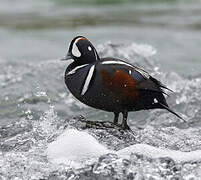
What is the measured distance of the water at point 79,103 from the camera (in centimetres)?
427

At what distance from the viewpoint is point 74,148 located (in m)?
4.50

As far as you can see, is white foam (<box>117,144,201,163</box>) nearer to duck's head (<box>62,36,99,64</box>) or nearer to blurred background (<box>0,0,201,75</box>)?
duck's head (<box>62,36,99,64</box>)

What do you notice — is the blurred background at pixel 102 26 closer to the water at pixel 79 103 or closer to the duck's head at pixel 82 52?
the water at pixel 79 103

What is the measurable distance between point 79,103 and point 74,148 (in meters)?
3.14

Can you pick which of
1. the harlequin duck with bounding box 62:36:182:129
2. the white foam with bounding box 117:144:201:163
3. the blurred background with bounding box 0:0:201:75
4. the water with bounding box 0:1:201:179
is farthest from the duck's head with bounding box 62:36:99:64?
the blurred background with bounding box 0:0:201:75

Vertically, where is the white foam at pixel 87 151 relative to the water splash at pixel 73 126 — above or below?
above

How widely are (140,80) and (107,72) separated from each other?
0.29 m

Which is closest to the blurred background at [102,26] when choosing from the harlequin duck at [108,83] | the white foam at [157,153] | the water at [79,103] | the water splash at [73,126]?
the water at [79,103]

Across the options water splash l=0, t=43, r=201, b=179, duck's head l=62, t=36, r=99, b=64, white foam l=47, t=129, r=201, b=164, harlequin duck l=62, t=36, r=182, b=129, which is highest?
duck's head l=62, t=36, r=99, b=64

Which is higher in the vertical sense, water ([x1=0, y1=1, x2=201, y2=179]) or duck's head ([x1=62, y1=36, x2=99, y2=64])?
duck's head ([x1=62, y1=36, x2=99, y2=64])

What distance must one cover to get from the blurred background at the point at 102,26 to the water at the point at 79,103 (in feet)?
0.07

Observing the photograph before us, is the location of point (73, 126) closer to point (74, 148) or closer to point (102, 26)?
point (74, 148)

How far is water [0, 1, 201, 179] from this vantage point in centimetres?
427

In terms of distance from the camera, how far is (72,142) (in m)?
4.56
